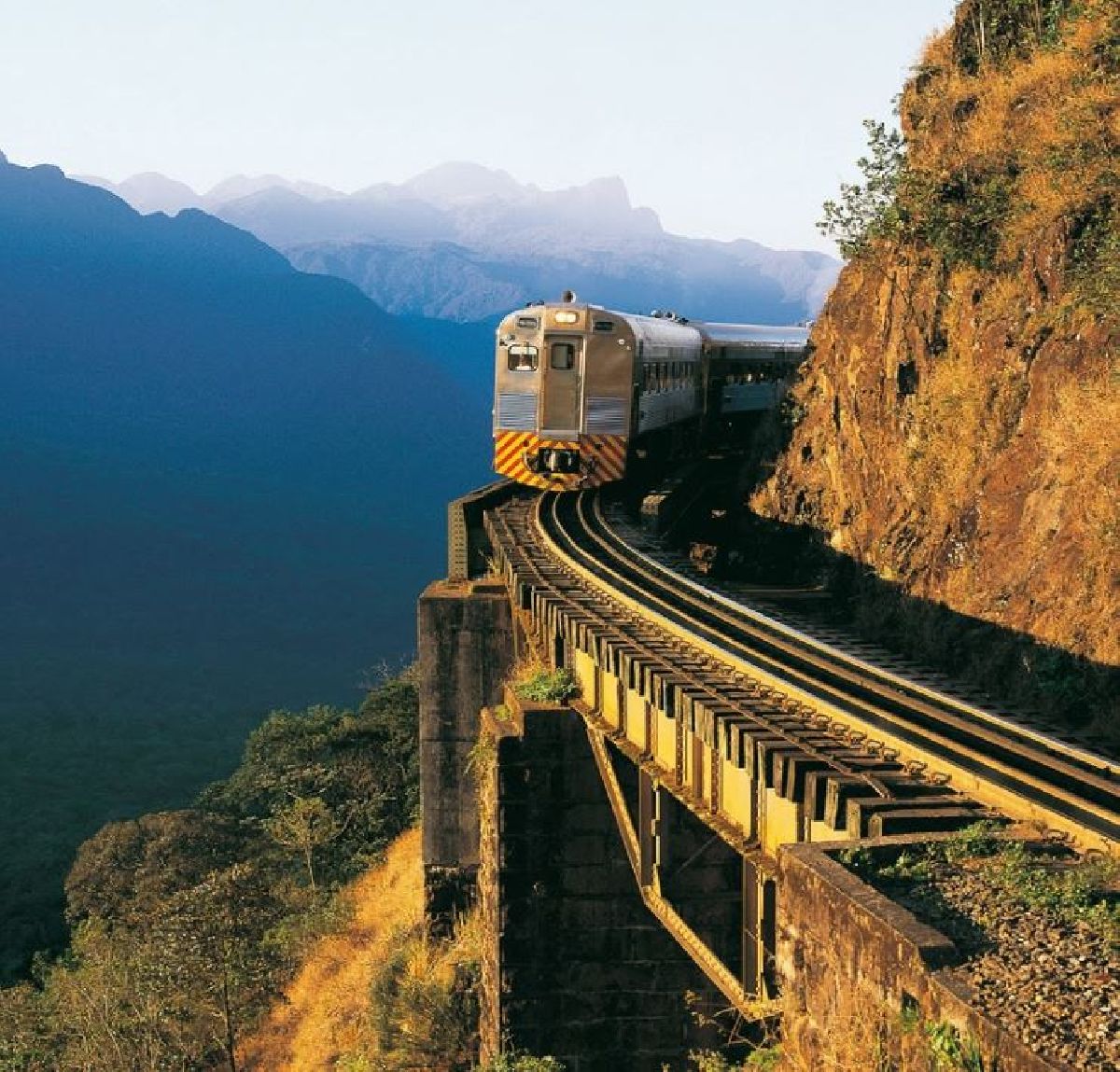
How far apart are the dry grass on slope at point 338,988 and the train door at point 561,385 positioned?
1008 cm

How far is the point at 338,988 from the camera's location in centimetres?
2803

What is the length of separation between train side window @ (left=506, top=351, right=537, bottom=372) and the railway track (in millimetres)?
9785

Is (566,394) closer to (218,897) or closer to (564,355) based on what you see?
(564,355)

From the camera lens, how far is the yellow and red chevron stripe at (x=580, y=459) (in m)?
27.9

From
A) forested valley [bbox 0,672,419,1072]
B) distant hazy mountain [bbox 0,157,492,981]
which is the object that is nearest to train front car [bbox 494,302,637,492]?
forested valley [bbox 0,672,419,1072]

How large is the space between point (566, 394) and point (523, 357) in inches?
49.9

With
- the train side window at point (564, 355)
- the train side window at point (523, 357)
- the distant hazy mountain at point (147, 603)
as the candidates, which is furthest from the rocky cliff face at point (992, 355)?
the distant hazy mountain at point (147, 603)

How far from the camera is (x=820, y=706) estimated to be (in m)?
11.5

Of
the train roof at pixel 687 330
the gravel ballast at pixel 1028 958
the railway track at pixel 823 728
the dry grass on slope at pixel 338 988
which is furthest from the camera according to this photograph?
the train roof at pixel 687 330

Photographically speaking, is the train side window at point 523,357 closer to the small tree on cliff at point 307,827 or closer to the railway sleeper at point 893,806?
the small tree on cliff at point 307,827

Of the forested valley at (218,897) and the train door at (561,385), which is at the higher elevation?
the train door at (561,385)

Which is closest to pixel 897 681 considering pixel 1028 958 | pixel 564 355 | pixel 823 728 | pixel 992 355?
pixel 823 728

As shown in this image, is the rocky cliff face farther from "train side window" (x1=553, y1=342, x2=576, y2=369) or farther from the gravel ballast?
the gravel ballast

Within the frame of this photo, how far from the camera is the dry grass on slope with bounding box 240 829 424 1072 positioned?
84.2 ft
